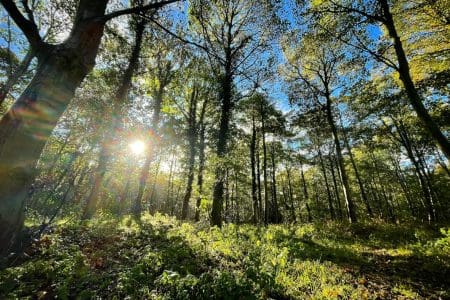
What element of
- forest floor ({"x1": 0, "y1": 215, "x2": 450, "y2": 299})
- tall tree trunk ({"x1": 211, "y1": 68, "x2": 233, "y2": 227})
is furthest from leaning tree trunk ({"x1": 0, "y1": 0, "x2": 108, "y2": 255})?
tall tree trunk ({"x1": 211, "y1": 68, "x2": 233, "y2": 227})

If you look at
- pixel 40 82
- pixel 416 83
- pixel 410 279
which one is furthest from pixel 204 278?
pixel 416 83

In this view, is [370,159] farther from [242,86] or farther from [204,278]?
[204,278]

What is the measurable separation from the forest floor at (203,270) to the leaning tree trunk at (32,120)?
2.27m

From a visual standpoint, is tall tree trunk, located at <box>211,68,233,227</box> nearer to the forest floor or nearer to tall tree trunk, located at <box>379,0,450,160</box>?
the forest floor

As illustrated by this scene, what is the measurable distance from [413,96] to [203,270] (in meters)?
8.76

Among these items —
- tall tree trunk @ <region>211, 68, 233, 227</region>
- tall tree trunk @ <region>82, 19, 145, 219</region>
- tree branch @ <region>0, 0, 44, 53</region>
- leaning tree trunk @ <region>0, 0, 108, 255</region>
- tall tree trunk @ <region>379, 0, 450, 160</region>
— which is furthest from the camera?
tall tree trunk @ <region>211, 68, 233, 227</region>

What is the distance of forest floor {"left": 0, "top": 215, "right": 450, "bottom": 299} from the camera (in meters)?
3.47

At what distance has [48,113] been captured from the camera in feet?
5.81

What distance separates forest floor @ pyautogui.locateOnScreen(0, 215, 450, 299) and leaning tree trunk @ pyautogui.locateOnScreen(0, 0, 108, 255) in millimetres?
2268

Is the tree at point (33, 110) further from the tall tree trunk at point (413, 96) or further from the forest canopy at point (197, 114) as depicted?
the tall tree trunk at point (413, 96)

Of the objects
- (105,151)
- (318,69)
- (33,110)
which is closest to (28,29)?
(33,110)

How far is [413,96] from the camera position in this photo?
7.37 meters

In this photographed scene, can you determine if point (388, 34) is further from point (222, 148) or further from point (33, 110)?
point (33, 110)

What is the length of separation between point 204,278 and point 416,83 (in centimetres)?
1149
